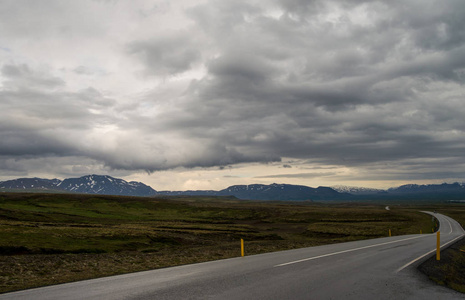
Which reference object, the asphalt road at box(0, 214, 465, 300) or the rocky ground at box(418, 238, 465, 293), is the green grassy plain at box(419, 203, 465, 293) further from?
the asphalt road at box(0, 214, 465, 300)

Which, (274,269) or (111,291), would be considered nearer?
(111,291)

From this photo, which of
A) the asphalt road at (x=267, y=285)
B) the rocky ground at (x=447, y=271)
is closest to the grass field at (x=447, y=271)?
the rocky ground at (x=447, y=271)

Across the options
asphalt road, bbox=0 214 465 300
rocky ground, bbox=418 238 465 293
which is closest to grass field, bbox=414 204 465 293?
rocky ground, bbox=418 238 465 293

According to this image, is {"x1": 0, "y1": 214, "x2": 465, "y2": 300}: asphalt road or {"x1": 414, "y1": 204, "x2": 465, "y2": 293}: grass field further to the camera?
{"x1": 414, "y1": 204, "x2": 465, "y2": 293}: grass field

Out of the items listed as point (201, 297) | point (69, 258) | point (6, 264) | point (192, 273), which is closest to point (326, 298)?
point (201, 297)

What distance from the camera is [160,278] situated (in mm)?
14023

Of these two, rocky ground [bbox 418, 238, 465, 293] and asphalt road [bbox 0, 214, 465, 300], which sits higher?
asphalt road [bbox 0, 214, 465, 300]

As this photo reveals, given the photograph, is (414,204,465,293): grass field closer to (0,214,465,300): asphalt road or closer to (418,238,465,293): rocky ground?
(418,238,465,293): rocky ground

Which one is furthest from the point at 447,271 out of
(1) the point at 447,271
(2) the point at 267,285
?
(2) the point at 267,285

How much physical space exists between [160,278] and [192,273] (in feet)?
5.32

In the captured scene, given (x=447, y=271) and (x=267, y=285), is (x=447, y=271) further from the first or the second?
(x=267, y=285)

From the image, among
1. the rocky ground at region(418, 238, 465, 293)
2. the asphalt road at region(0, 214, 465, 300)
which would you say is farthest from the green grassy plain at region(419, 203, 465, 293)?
the asphalt road at region(0, 214, 465, 300)

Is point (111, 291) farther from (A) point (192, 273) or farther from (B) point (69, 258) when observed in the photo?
(B) point (69, 258)

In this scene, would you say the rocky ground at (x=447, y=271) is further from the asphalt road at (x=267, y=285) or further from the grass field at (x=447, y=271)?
the asphalt road at (x=267, y=285)
